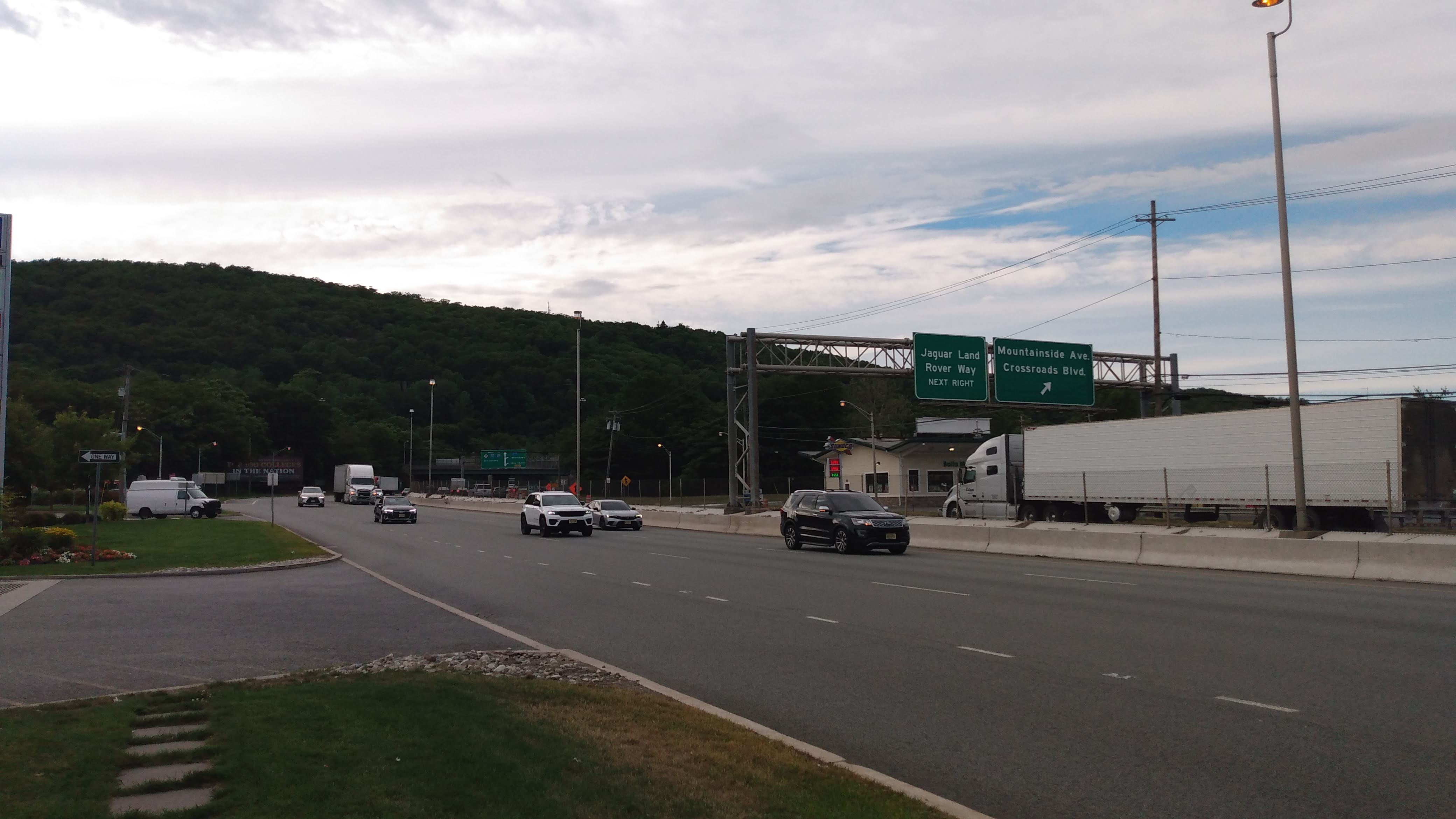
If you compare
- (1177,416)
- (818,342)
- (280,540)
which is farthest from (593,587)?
(818,342)

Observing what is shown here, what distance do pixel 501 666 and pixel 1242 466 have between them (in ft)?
92.7

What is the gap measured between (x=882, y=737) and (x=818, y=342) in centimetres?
3627

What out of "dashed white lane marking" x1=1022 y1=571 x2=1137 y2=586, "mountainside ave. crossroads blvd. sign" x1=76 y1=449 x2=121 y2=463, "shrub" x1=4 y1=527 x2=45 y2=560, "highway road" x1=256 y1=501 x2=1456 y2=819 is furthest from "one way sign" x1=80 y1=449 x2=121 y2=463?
"dashed white lane marking" x1=1022 y1=571 x2=1137 y2=586

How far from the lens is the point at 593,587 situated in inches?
784

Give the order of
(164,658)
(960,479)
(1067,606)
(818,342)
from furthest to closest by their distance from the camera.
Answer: (960,479)
(818,342)
(1067,606)
(164,658)

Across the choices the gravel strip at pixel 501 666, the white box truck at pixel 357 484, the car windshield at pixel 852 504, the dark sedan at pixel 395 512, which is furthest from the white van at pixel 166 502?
the gravel strip at pixel 501 666

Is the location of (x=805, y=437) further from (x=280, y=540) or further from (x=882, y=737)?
(x=882, y=737)

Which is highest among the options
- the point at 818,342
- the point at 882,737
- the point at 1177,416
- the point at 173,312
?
the point at 173,312

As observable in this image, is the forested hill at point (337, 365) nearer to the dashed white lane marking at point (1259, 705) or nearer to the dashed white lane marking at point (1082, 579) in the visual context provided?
the dashed white lane marking at point (1082, 579)

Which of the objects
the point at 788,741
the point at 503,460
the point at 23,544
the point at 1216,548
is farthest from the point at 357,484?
the point at 788,741

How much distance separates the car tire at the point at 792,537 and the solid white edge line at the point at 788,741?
18.0 m

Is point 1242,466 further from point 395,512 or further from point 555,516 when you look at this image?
point 395,512

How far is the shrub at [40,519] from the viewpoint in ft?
111

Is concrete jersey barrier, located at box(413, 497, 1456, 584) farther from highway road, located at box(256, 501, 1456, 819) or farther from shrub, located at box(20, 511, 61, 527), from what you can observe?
shrub, located at box(20, 511, 61, 527)
